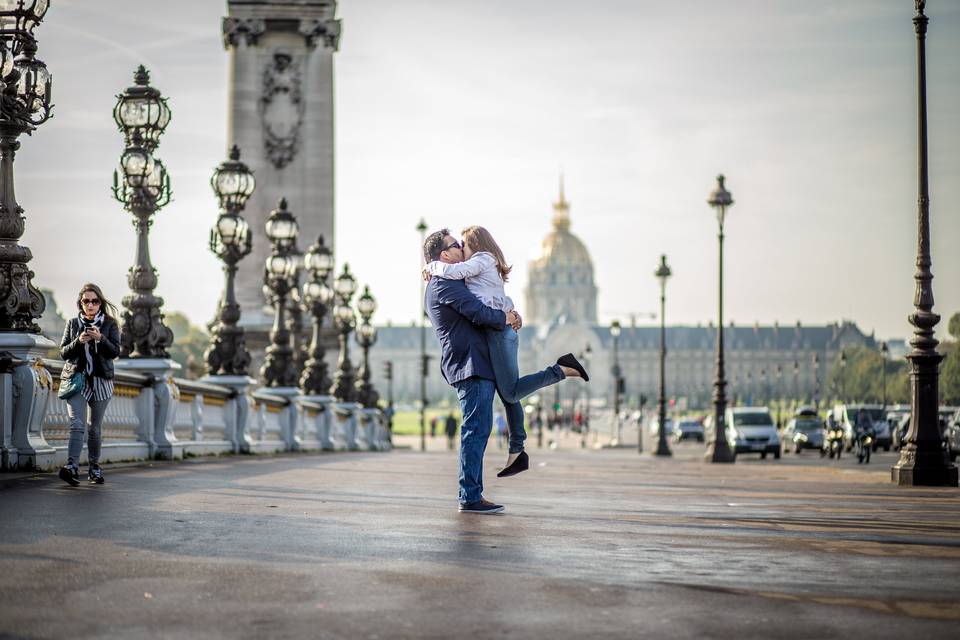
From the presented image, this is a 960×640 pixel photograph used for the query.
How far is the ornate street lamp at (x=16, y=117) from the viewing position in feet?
44.0

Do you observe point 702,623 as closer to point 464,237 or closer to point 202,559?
point 202,559

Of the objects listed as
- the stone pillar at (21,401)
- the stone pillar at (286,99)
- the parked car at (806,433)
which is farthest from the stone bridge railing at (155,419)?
the parked car at (806,433)

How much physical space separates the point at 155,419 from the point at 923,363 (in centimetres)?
938

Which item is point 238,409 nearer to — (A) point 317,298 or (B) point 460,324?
(A) point 317,298

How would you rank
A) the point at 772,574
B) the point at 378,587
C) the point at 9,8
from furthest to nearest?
the point at 9,8 < the point at 772,574 < the point at 378,587

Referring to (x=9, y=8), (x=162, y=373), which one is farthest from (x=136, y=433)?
(x=9, y=8)

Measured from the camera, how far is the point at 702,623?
573 cm

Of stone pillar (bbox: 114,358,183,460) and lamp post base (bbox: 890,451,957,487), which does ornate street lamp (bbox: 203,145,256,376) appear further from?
lamp post base (bbox: 890,451,957,487)

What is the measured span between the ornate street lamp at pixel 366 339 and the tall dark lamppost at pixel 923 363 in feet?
94.0

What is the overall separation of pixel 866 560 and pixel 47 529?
173 inches

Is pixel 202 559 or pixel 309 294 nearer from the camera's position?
pixel 202 559

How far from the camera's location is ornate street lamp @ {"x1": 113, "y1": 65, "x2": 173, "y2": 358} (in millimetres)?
19094

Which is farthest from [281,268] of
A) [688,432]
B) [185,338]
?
[185,338]

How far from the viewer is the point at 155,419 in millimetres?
19047
